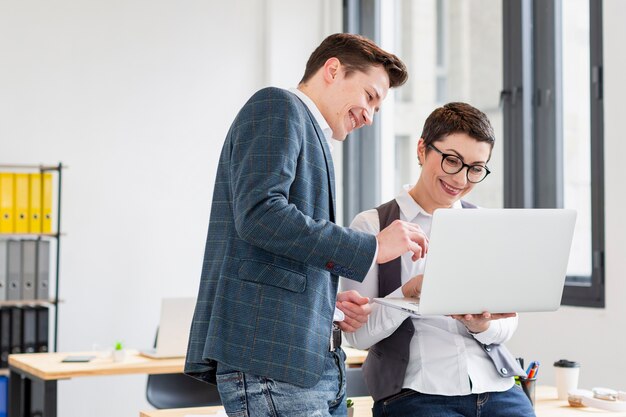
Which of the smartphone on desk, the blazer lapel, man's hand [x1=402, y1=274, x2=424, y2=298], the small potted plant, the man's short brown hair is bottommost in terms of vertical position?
the smartphone on desk

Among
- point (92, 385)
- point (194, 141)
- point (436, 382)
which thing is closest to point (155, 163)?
point (194, 141)

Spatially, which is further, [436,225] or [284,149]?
[436,225]

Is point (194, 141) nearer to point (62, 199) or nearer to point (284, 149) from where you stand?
point (62, 199)

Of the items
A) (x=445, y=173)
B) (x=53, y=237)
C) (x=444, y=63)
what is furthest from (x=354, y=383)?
(x=444, y=63)

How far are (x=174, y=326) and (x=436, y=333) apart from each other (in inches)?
69.4

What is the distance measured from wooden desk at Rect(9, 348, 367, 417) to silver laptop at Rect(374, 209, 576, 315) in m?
1.81

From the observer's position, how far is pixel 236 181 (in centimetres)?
152

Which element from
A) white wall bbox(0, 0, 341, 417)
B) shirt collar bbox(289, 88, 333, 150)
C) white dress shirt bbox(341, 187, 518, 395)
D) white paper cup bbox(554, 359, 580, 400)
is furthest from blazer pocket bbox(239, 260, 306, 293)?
white wall bbox(0, 0, 341, 417)

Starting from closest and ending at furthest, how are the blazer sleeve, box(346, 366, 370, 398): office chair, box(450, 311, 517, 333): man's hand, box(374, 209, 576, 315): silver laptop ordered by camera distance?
the blazer sleeve → box(374, 209, 576, 315): silver laptop → box(450, 311, 517, 333): man's hand → box(346, 366, 370, 398): office chair

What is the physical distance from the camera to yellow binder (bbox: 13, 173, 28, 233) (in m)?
4.70

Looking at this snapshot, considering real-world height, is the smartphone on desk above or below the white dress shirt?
below

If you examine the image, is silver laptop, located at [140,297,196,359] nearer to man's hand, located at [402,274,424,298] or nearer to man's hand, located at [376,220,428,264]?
man's hand, located at [402,274,424,298]

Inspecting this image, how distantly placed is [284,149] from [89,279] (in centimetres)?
392

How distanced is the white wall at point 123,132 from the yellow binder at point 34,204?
33 cm
